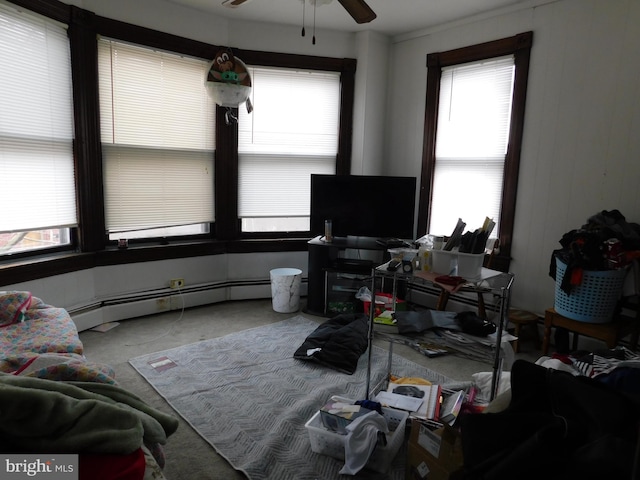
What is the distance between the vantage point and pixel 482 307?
3578mm

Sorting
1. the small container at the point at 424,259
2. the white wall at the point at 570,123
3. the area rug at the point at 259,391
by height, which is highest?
the white wall at the point at 570,123

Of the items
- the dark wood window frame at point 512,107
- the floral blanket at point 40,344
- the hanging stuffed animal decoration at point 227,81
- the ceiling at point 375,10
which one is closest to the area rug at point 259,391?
the floral blanket at point 40,344

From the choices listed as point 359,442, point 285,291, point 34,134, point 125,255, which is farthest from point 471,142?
point 34,134

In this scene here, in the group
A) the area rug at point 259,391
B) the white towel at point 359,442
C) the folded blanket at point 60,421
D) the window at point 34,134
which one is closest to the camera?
the folded blanket at point 60,421

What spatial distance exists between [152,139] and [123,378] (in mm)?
2018

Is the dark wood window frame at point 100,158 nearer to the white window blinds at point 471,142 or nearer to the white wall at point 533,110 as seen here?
the white wall at point 533,110

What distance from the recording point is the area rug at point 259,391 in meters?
2.06

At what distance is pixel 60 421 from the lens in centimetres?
120

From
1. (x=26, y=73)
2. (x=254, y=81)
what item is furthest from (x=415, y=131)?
(x=26, y=73)

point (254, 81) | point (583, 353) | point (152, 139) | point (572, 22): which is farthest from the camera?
point (254, 81)

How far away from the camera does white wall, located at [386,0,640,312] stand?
2.98 metres

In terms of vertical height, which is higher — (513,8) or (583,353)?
(513,8)

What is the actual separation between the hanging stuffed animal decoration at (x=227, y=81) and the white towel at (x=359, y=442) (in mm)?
2378

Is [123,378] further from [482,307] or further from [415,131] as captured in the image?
[415,131]
